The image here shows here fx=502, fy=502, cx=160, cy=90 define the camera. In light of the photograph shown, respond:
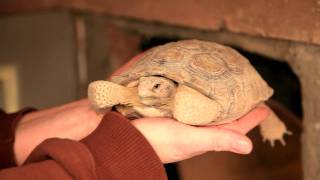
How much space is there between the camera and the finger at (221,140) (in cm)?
87

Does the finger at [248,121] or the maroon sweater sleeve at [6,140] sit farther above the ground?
the finger at [248,121]

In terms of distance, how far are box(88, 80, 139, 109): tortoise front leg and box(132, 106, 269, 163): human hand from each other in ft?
0.16

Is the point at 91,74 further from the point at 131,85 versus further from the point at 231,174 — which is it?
the point at 131,85

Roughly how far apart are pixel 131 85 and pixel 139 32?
0.94 metres

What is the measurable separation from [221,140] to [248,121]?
0.14 metres

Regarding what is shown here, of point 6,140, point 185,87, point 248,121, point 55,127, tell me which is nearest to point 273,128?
point 248,121

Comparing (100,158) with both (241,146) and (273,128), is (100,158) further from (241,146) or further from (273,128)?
(273,128)

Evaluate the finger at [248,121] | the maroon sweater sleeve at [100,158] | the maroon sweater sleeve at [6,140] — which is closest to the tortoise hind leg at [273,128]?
the finger at [248,121]

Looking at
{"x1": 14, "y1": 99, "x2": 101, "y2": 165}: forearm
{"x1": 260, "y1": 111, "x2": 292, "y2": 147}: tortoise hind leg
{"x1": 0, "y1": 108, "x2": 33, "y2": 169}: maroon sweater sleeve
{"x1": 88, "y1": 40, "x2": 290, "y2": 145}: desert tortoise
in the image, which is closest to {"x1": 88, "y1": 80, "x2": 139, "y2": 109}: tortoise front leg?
{"x1": 88, "y1": 40, "x2": 290, "y2": 145}: desert tortoise

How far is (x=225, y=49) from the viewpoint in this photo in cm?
105

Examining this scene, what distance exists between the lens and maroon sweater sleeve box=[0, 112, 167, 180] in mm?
825

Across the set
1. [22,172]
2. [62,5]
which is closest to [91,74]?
[62,5]

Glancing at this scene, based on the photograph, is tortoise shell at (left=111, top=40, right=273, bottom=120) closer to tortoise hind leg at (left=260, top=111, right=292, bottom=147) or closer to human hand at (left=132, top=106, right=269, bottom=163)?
human hand at (left=132, top=106, right=269, bottom=163)

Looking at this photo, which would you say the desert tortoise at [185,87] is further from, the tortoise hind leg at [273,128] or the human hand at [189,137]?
the tortoise hind leg at [273,128]
